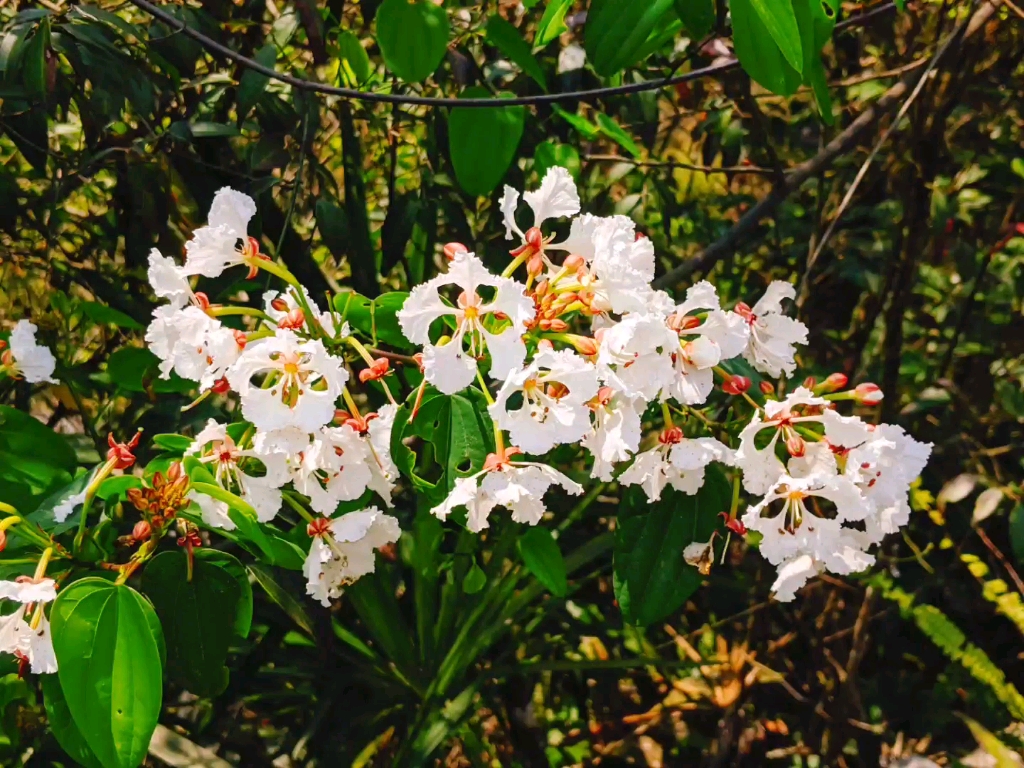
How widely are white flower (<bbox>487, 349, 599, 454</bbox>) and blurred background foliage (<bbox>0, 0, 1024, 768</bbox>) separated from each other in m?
0.29

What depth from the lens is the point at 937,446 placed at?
5.56 ft

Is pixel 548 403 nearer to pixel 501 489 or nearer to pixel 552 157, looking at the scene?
pixel 501 489

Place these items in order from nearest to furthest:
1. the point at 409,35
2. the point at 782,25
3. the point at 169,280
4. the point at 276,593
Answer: the point at 782,25, the point at 169,280, the point at 409,35, the point at 276,593

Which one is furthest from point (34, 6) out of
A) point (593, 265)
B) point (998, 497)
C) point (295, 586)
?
point (998, 497)

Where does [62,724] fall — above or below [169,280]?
below

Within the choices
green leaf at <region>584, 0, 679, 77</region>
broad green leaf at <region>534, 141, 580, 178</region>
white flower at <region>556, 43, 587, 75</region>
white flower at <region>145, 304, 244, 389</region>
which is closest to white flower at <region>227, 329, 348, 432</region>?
white flower at <region>145, 304, 244, 389</region>

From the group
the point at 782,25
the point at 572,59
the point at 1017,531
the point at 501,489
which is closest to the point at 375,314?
the point at 501,489

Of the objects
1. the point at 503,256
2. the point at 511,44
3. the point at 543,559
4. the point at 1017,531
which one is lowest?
the point at 1017,531

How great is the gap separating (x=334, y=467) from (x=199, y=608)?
0.57 feet

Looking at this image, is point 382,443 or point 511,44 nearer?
point 382,443

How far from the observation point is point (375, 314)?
897mm

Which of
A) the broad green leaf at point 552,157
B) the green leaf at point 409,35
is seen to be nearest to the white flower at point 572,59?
the broad green leaf at point 552,157

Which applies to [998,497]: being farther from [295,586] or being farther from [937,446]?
[295,586]

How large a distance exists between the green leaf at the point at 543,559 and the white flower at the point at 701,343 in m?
0.23
